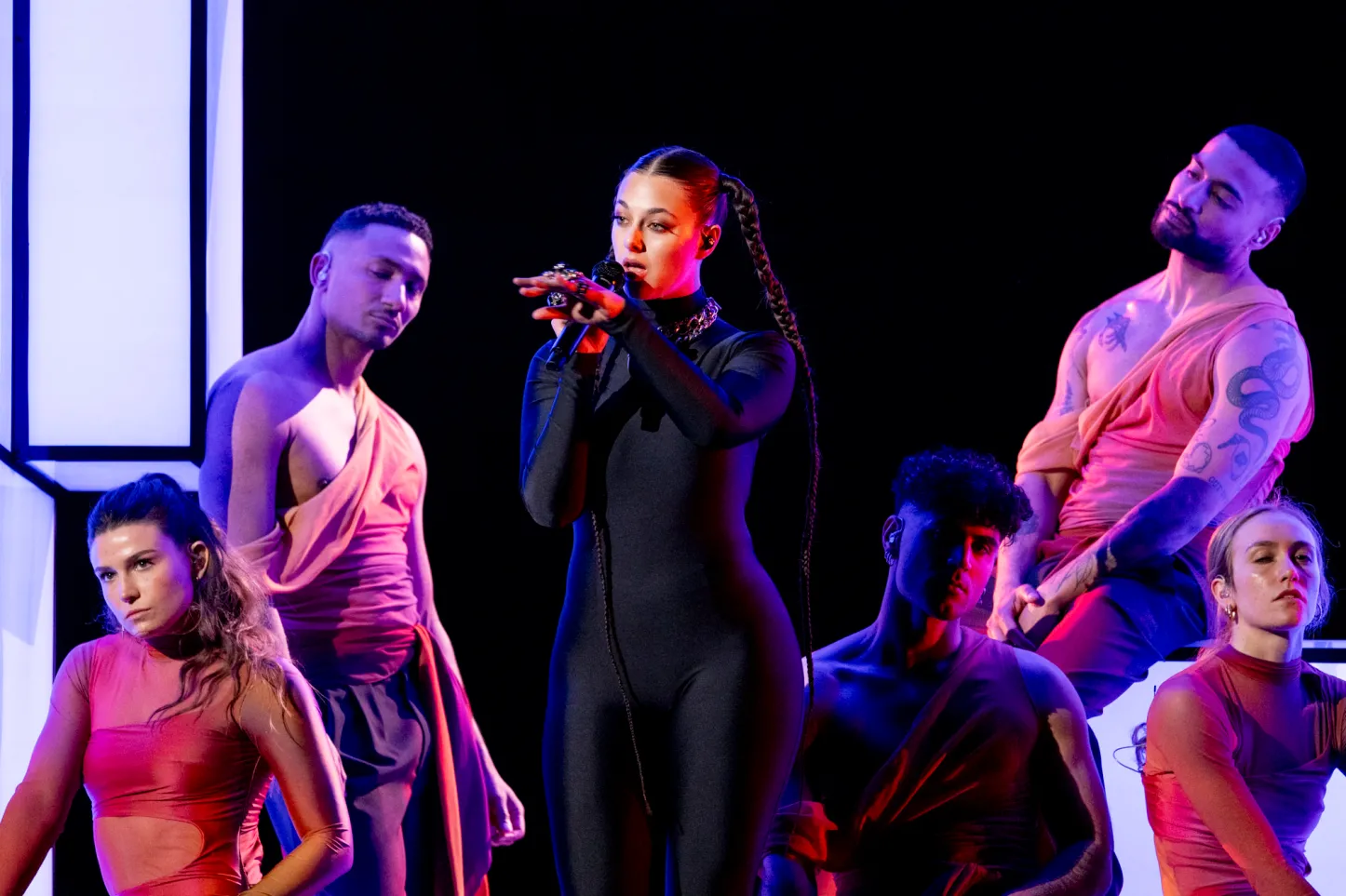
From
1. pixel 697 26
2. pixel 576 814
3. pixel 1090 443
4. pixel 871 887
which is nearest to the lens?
pixel 576 814

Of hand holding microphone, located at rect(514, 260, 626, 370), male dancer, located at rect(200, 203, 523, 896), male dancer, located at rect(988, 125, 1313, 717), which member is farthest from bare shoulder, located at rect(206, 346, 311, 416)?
male dancer, located at rect(988, 125, 1313, 717)

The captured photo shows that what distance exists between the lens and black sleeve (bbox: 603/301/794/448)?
1868 millimetres

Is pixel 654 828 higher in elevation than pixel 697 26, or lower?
lower

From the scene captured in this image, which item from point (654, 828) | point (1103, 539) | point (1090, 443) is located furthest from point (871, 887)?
point (1090, 443)

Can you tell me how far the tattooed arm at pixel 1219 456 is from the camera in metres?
3.11

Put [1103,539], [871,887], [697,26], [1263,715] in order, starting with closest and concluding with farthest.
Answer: [871,887] → [1263,715] → [1103,539] → [697,26]

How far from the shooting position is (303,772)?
7.41ft

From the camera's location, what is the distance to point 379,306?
3.15m

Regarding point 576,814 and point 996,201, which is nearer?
point 576,814

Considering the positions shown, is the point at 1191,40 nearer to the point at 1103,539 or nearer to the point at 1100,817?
the point at 1103,539

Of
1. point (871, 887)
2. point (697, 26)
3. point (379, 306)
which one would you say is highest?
point (697, 26)

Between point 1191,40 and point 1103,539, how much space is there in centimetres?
166

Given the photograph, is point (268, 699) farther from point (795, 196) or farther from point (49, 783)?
point (795, 196)

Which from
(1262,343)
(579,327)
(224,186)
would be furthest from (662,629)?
(224,186)
